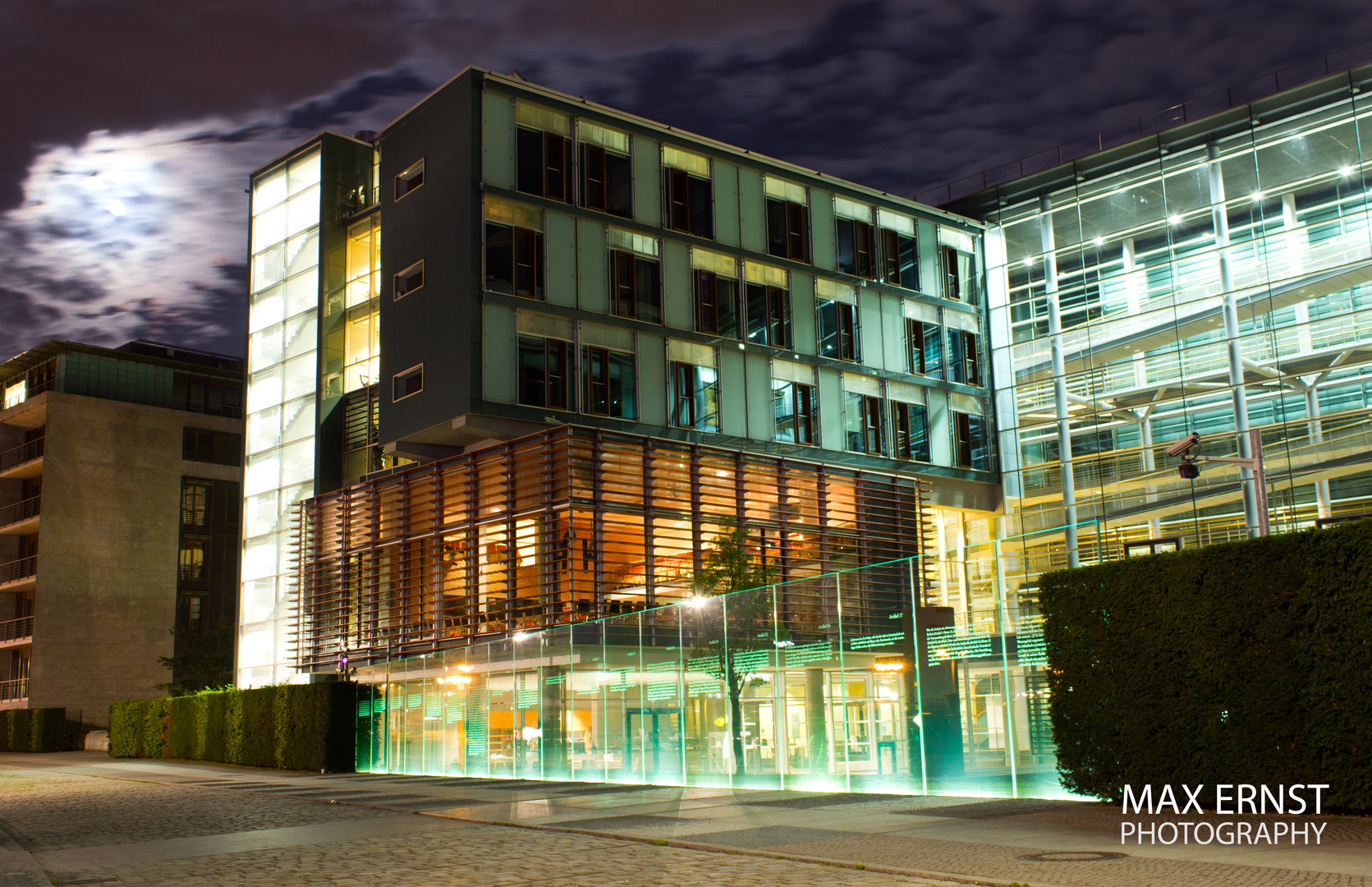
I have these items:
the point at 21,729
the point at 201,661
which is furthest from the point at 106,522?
the point at 21,729

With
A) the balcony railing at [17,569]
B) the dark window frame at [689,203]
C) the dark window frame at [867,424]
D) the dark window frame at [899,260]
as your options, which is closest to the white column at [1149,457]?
the dark window frame at [867,424]

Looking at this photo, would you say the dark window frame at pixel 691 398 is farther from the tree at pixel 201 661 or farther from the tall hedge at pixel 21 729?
the tall hedge at pixel 21 729

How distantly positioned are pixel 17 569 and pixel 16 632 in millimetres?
3288

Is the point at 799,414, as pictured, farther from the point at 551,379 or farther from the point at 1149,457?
the point at 1149,457

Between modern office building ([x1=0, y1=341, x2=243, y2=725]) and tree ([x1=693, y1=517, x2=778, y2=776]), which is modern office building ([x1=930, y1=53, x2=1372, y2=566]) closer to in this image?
tree ([x1=693, y1=517, x2=778, y2=776])

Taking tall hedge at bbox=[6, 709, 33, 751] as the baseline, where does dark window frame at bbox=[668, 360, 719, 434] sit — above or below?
above

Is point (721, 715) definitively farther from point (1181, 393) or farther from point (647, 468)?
point (1181, 393)

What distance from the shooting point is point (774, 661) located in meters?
21.4

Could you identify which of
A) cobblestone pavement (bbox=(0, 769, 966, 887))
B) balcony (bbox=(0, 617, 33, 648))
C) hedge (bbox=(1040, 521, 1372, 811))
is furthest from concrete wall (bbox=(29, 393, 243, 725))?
hedge (bbox=(1040, 521, 1372, 811))

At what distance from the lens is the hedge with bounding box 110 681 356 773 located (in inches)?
1406

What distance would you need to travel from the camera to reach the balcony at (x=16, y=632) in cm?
6444

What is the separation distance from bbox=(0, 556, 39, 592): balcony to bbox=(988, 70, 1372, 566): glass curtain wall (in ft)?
163

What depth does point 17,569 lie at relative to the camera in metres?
66.6

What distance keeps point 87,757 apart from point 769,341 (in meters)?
32.4
